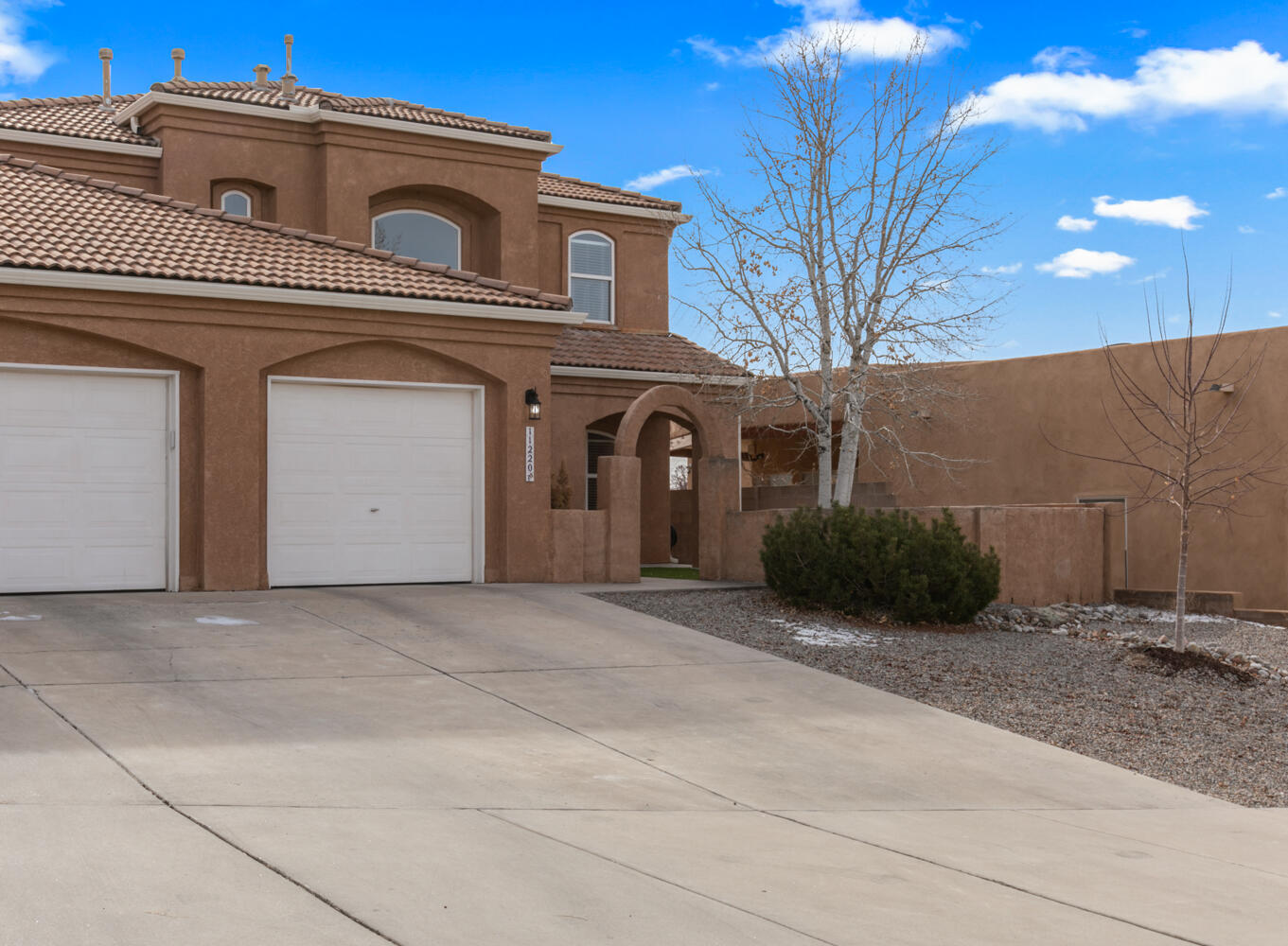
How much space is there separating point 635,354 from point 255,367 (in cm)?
954

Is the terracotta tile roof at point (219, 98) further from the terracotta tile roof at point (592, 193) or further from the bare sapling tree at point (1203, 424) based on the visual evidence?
the bare sapling tree at point (1203, 424)

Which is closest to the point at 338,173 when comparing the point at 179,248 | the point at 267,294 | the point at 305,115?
the point at 305,115

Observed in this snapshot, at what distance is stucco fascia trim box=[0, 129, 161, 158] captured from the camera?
21.2 metres

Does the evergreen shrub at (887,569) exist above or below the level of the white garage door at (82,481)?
below

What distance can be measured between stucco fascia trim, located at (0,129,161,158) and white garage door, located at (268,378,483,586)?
7055mm

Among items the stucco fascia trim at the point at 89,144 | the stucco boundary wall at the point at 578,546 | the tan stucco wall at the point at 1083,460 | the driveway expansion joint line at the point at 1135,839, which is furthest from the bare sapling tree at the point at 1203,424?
the stucco fascia trim at the point at 89,144

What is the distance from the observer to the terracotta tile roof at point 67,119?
21.3 meters

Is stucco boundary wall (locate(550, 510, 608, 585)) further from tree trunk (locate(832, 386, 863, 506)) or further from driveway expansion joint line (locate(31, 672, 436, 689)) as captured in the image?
driveway expansion joint line (locate(31, 672, 436, 689))

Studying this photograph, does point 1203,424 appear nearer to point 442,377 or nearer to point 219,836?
point 442,377

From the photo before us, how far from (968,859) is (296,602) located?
9754 mm

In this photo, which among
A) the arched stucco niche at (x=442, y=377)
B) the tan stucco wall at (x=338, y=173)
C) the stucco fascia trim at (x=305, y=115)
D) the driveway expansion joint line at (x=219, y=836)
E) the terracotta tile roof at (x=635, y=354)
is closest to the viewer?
the driveway expansion joint line at (x=219, y=836)

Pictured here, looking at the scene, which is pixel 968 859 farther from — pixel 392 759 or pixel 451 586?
pixel 451 586

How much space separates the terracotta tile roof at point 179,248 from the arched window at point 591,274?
7.07 meters

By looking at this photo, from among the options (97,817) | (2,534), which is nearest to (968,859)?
(97,817)
